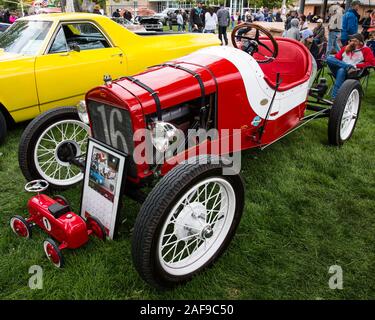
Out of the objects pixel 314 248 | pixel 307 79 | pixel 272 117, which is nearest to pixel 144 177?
pixel 314 248

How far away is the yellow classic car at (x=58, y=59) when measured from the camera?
4422 millimetres

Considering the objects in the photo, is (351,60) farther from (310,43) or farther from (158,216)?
(158,216)

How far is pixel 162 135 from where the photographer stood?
7.68ft

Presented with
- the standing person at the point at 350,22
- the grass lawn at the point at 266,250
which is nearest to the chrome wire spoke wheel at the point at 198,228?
the grass lawn at the point at 266,250

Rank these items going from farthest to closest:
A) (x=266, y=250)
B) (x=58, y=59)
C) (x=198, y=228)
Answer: (x=58, y=59) < (x=266, y=250) < (x=198, y=228)

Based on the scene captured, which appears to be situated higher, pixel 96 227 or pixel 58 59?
pixel 58 59

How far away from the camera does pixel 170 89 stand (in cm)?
253

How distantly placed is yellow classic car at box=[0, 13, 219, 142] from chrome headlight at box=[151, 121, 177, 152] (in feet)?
9.58

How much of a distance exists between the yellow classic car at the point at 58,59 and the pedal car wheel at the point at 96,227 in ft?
8.85

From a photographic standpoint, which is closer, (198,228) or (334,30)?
(198,228)

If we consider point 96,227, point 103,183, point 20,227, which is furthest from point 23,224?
point 103,183

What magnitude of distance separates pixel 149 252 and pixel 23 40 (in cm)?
421

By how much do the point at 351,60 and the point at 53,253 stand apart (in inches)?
239
